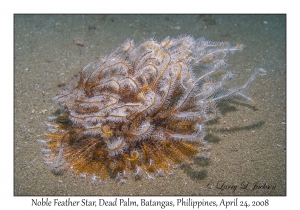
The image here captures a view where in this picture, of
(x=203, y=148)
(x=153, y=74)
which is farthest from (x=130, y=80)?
(x=203, y=148)

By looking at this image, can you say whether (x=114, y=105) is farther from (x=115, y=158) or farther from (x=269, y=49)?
(x=269, y=49)

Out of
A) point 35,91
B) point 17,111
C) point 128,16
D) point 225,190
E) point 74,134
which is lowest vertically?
point 225,190

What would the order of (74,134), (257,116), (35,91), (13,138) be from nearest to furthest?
(74,134), (13,138), (257,116), (35,91)

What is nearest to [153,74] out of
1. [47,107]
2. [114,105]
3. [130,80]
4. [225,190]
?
[130,80]

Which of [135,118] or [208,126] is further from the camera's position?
[208,126]

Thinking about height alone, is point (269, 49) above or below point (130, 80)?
above

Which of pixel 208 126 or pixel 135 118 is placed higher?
pixel 135 118

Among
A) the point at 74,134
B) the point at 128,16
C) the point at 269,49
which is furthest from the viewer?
the point at 128,16

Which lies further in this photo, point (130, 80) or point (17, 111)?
point (17, 111)
